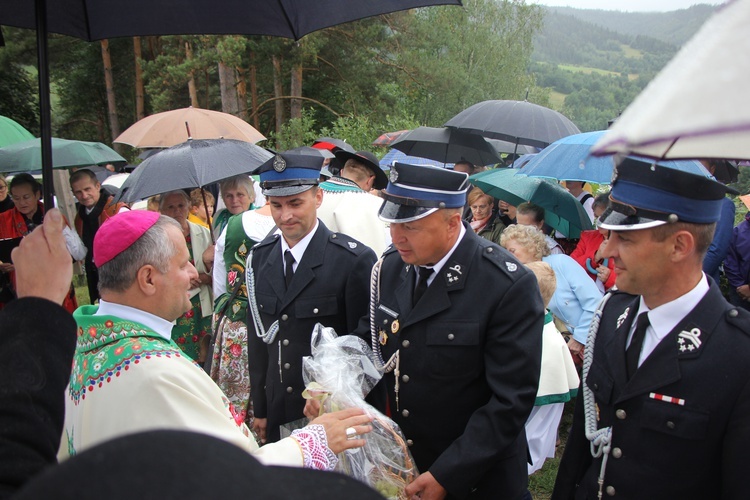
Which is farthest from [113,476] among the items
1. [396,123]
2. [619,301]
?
[396,123]

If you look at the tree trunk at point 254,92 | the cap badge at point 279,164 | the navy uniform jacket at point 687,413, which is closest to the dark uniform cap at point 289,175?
the cap badge at point 279,164

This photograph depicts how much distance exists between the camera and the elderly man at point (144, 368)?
1740 mm

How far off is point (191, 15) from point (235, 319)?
7.06ft

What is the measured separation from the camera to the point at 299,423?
114 inches

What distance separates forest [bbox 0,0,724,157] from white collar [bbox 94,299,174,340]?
10.1 m

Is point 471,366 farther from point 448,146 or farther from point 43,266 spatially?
point 448,146

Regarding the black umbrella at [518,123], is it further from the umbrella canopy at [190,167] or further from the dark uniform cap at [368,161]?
the umbrella canopy at [190,167]

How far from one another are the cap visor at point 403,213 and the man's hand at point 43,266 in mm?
1332

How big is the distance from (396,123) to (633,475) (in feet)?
54.3

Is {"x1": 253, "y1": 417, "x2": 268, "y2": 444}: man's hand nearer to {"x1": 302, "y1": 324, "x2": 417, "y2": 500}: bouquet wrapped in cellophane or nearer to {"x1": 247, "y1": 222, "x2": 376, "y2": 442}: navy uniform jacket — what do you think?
{"x1": 247, "y1": 222, "x2": 376, "y2": 442}: navy uniform jacket

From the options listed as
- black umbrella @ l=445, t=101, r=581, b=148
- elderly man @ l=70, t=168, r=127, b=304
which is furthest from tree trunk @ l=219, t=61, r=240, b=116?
black umbrella @ l=445, t=101, r=581, b=148

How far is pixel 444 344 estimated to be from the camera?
92.7 inches

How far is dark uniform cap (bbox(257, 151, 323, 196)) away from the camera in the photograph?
3212 millimetres

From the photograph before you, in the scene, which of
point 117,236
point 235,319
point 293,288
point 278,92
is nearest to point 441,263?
point 293,288
